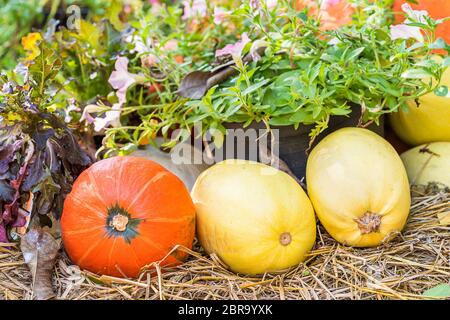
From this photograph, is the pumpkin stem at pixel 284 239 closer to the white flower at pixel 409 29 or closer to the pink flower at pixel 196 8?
the white flower at pixel 409 29

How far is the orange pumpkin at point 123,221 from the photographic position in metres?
1.33

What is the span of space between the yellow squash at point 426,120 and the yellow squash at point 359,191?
0.29 m

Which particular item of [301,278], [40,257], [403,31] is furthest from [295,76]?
[40,257]

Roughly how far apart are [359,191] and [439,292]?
0.28 m

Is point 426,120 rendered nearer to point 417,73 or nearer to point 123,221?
point 417,73

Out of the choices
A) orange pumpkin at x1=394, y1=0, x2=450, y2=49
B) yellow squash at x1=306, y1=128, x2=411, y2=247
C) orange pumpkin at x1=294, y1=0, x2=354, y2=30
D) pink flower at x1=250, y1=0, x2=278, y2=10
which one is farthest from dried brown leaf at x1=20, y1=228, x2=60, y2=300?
orange pumpkin at x1=394, y1=0, x2=450, y2=49

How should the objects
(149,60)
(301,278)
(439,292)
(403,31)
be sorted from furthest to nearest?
(149,60)
(403,31)
(301,278)
(439,292)

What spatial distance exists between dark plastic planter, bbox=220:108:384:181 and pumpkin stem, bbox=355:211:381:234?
0.28 m

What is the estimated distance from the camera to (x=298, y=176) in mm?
1639

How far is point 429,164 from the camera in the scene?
167 centimetres

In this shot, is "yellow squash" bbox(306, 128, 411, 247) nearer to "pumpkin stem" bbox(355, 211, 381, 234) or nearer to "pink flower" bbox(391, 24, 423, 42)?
"pumpkin stem" bbox(355, 211, 381, 234)

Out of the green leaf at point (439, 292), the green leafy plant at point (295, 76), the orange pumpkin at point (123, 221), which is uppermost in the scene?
the green leafy plant at point (295, 76)

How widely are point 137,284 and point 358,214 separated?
53 centimetres

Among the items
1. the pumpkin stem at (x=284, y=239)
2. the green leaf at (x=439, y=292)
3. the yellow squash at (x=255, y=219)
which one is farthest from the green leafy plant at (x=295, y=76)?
the green leaf at (x=439, y=292)
